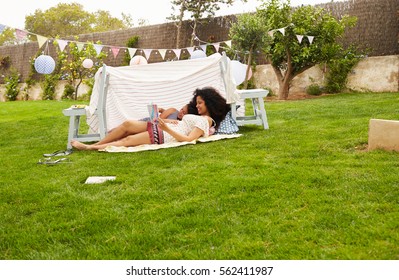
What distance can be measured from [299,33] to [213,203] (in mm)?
7179

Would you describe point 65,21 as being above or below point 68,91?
above

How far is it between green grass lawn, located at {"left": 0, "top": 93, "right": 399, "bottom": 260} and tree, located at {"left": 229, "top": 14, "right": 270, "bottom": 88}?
5296mm

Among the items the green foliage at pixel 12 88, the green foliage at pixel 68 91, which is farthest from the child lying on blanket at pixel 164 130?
the green foliage at pixel 12 88

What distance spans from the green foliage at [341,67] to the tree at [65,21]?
1845cm

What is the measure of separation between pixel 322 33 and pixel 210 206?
296 inches

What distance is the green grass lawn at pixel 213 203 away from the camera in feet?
5.35

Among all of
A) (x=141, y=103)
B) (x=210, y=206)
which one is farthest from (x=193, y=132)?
(x=210, y=206)

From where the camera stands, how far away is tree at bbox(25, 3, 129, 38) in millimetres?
24281

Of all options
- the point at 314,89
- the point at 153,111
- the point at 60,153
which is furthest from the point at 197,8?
the point at 60,153

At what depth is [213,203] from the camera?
7.03 feet

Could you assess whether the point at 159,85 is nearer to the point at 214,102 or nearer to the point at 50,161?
the point at 214,102

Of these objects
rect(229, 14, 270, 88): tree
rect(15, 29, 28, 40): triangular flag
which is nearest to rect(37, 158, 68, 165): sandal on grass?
rect(15, 29, 28, 40): triangular flag

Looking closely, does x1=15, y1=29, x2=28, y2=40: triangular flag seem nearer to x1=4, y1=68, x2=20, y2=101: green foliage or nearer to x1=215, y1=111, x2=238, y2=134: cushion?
x1=215, y1=111, x2=238, y2=134: cushion
